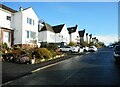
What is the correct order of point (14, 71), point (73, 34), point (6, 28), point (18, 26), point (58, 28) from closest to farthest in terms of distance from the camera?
1. point (14, 71)
2. point (6, 28)
3. point (18, 26)
4. point (58, 28)
5. point (73, 34)

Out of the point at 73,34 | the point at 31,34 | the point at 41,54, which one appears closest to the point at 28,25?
the point at 31,34

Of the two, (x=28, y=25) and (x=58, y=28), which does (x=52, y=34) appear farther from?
(x=28, y=25)

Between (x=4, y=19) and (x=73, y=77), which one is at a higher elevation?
(x=4, y=19)

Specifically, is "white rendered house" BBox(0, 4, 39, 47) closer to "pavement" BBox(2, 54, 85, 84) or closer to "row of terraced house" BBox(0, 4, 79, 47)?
"row of terraced house" BBox(0, 4, 79, 47)

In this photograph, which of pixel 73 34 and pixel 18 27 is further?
pixel 73 34

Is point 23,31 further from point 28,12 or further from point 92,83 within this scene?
point 92,83

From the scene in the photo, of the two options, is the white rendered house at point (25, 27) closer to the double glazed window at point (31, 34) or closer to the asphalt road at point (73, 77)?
the double glazed window at point (31, 34)

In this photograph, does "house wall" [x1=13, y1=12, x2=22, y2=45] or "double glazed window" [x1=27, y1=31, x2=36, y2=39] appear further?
"double glazed window" [x1=27, y1=31, x2=36, y2=39]

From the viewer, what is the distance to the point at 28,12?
131 feet

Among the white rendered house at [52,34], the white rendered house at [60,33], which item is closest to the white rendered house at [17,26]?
the white rendered house at [52,34]

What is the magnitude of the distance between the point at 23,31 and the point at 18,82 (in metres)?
26.6

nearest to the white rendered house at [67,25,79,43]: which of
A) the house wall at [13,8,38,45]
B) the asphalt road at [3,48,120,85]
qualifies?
the house wall at [13,8,38,45]

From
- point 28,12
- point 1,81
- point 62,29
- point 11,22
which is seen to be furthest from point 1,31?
point 62,29

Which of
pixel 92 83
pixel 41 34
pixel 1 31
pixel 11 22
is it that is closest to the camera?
pixel 92 83
